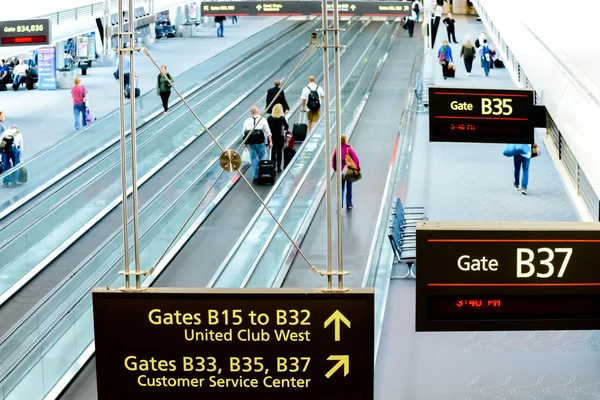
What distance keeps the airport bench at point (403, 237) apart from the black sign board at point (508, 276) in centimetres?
680

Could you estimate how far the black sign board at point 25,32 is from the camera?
70.7ft

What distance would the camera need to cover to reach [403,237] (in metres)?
14.4

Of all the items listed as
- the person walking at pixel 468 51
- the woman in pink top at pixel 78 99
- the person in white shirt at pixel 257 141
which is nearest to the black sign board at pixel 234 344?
the person in white shirt at pixel 257 141

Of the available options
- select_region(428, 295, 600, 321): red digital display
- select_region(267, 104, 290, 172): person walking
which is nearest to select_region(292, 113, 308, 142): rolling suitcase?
select_region(267, 104, 290, 172): person walking

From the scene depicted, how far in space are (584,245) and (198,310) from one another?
6.80 feet

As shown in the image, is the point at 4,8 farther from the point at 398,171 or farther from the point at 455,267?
the point at 455,267

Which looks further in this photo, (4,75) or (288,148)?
(4,75)

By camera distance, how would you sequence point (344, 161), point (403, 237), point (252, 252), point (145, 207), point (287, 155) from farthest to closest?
point (287, 155), point (344, 161), point (145, 207), point (403, 237), point (252, 252)

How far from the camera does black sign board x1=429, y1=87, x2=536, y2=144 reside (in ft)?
39.6

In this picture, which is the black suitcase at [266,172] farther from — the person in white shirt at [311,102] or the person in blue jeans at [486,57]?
the person in blue jeans at [486,57]

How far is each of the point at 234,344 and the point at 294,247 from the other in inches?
374

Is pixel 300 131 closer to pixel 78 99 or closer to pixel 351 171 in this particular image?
pixel 78 99

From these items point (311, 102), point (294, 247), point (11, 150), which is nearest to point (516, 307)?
point (294, 247)

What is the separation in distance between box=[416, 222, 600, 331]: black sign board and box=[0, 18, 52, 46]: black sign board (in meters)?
16.9
